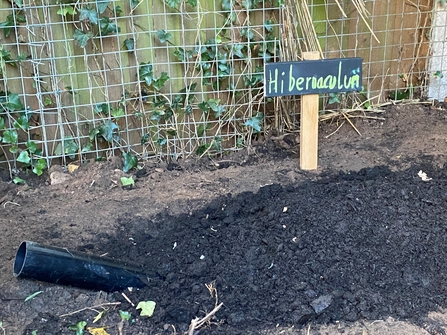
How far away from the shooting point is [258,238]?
2535 mm

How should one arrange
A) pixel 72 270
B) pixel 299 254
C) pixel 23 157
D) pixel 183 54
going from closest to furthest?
1. pixel 72 270
2. pixel 299 254
3. pixel 23 157
4. pixel 183 54

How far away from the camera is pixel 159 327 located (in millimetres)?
2061


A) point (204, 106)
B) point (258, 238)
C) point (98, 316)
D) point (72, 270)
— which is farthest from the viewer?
point (204, 106)

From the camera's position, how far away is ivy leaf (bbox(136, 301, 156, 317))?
2116 mm

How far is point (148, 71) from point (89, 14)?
19.1 inches

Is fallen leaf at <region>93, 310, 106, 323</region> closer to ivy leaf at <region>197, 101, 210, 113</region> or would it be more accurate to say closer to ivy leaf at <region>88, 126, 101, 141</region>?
ivy leaf at <region>88, 126, 101, 141</region>

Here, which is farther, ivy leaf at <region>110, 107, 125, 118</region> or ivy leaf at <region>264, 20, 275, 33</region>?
ivy leaf at <region>264, 20, 275, 33</region>

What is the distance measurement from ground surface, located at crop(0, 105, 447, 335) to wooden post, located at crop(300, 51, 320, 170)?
0.24ft

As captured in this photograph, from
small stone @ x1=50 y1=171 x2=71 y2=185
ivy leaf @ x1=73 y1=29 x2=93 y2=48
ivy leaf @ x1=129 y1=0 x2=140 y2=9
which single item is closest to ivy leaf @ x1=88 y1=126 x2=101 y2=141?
small stone @ x1=50 y1=171 x2=71 y2=185

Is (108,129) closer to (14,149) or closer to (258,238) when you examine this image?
(14,149)

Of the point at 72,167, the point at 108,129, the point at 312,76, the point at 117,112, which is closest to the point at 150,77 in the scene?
the point at 117,112

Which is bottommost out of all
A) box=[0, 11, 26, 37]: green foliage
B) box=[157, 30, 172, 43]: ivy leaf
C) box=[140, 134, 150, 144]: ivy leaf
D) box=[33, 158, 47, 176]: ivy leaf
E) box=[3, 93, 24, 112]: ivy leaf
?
box=[33, 158, 47, 176]: ivy leaf

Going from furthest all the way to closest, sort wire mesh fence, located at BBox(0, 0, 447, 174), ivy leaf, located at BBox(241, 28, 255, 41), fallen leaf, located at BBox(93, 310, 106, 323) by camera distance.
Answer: ivy leaf, located at BBox(241, 28, 255, 41) → wire mesh fence, located at BBox(0, 0, 447, 174) → fallen leaf, located at BBox(93, 310, 106, 323)

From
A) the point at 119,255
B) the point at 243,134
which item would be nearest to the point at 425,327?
the point at 119,255
